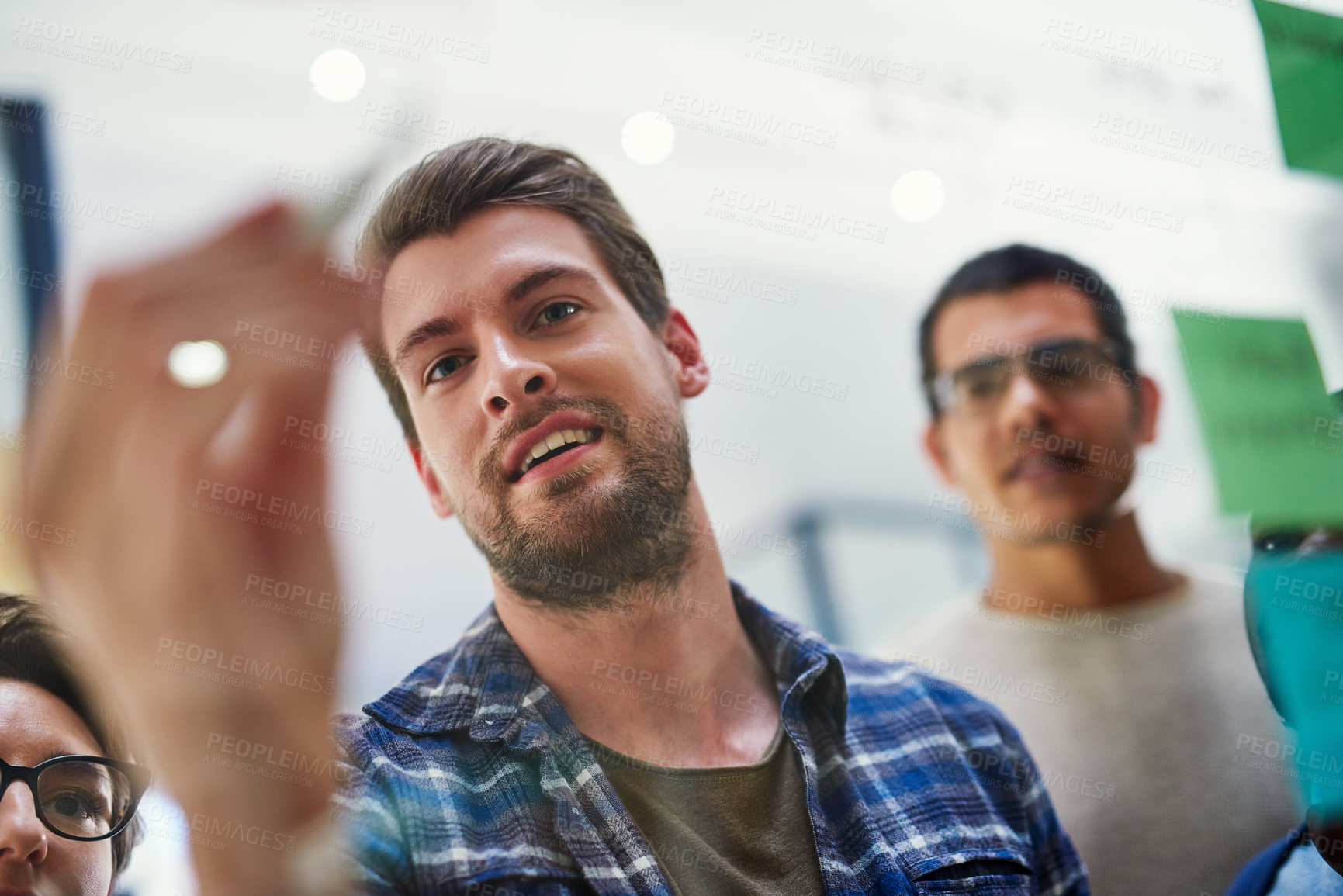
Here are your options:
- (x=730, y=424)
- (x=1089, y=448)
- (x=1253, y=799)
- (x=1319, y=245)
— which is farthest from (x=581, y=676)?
(x=1319, y=245)

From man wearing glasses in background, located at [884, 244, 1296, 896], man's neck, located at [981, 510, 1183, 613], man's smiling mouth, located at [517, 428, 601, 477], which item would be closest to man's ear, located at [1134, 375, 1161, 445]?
man wearing glasses in background, located at [884, 244, 1296, 896]

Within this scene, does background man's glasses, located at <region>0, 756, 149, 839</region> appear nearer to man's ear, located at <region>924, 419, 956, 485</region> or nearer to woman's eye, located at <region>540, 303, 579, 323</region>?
woman's eye, located at <region>540, 303, 579, 323</region>

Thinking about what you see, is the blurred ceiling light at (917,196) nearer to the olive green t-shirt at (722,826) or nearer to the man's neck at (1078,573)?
the man's neck at (1078,573)

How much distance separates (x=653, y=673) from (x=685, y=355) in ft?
1.38

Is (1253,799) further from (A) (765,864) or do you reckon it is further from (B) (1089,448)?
(A) (765,864)

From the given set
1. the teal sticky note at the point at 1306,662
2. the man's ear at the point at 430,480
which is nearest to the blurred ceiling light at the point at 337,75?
the man's ear at the point at 430,480

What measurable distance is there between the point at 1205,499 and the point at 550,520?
→ 3.50 ft

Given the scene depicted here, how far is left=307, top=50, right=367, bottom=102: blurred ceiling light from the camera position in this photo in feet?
3.83

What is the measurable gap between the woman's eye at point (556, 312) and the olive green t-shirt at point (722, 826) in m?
0.49

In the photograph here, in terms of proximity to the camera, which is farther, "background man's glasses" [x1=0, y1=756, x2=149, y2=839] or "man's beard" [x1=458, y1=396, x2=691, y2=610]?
"man's beard" [x1=458, y1=396, x2=691, y2=610]

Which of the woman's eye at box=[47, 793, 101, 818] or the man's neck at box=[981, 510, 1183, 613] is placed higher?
the woman's eye at box=[47, 793, 101, 818]

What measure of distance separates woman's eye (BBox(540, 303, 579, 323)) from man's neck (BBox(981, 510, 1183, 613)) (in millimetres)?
738

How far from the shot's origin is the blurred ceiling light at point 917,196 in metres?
1.40

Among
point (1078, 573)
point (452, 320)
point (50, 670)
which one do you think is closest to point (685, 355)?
point (452, 320)
